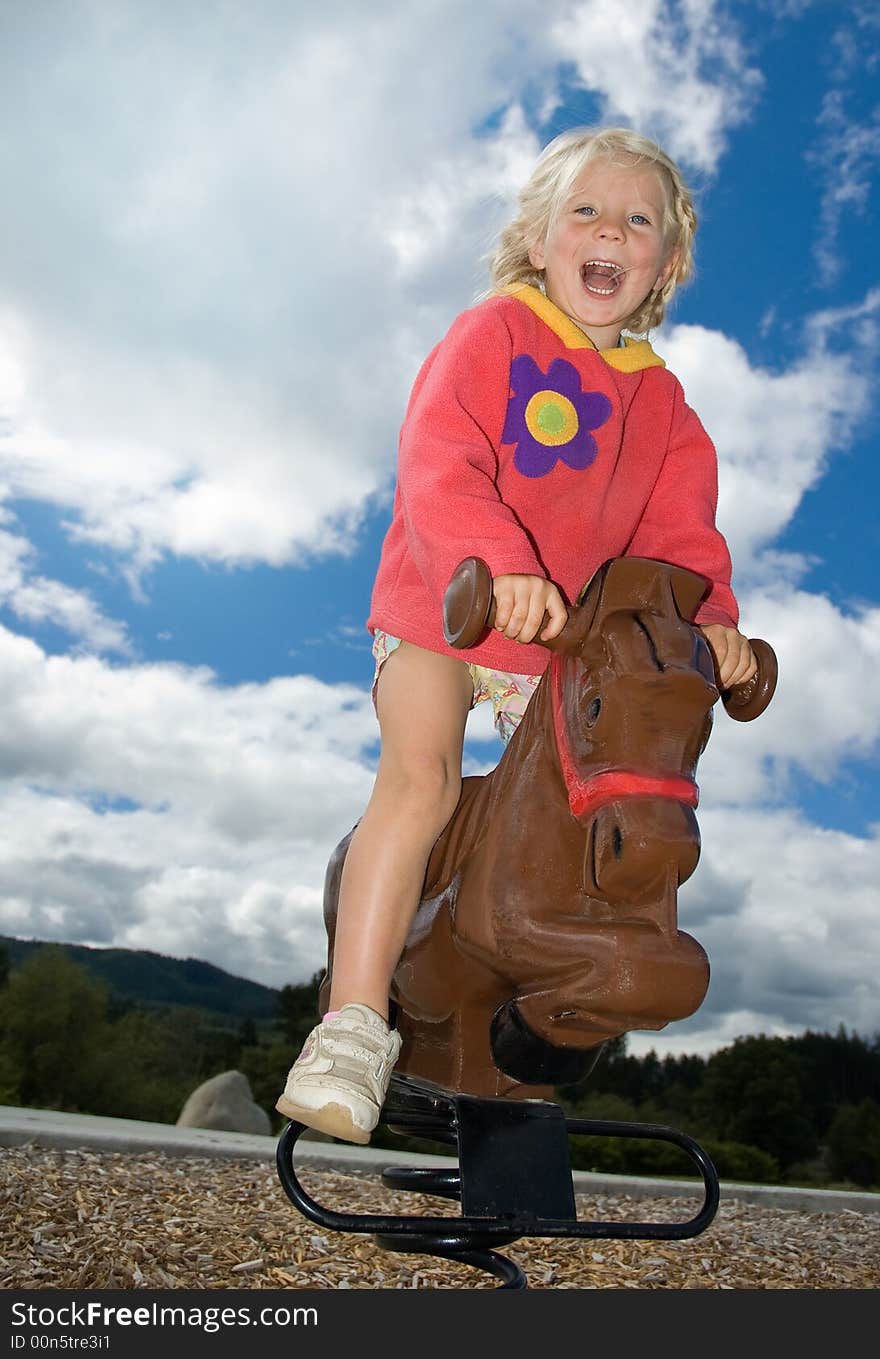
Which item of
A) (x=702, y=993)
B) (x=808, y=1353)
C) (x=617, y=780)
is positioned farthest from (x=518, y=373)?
(x=808, y=1353)

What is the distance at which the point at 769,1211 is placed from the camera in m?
5.67

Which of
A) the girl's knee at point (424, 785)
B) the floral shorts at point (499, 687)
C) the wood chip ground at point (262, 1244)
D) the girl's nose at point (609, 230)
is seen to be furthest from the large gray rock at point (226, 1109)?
the girl's nose at point (609, 230)

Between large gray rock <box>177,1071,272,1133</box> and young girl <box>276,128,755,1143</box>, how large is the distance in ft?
25.7

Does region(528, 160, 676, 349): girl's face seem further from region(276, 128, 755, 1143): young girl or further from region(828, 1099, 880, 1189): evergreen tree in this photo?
region(828, 1099, 880, 1189): evergreen tree

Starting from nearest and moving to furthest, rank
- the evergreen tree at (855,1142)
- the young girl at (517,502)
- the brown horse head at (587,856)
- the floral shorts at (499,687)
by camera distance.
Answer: the brown horse head at (587,856)
the young girl at (517,502)
the floral shorts at (499,687)
the evergreen tree at (855,1142)

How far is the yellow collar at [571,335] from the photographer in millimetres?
2209

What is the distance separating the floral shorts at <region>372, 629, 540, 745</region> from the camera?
2.04 meters

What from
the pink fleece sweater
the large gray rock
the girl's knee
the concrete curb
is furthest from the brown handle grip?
the large gray rock

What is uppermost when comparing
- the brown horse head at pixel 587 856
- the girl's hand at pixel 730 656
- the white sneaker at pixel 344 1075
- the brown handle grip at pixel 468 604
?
the girl's hand at pixel 730 656

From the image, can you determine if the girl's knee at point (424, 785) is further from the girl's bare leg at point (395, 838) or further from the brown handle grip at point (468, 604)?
the brown handle grip at point (468, 604)

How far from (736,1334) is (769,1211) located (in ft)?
14.7

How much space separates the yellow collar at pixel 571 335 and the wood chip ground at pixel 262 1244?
2266mm

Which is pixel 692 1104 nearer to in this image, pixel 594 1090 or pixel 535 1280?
pixel 594 1090

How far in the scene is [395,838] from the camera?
1.84 metres
